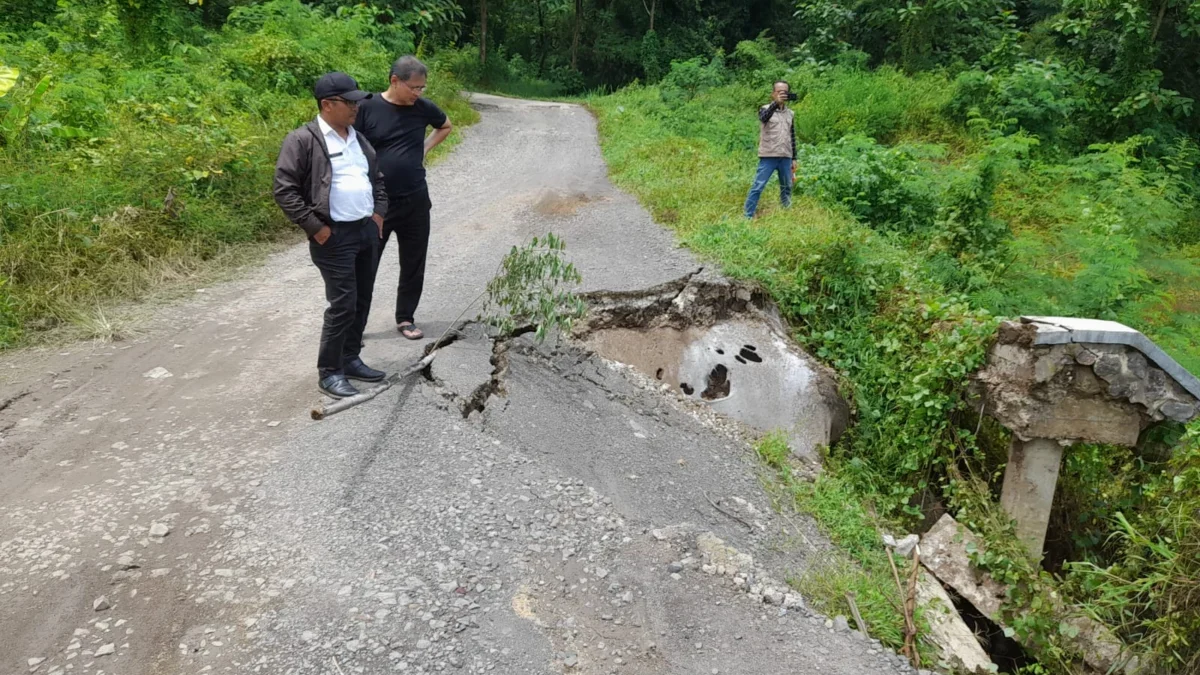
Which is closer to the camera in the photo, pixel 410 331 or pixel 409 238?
pixel 409 238

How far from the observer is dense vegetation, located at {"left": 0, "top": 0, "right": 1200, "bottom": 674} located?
5.02 meters

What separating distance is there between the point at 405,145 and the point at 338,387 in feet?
5.34

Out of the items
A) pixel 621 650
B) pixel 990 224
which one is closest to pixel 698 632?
pixel 621 650

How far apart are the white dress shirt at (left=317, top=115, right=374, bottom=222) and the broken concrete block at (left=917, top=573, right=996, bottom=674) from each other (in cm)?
381

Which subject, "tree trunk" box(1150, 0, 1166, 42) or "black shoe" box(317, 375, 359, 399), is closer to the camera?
"black shoe" box(317, 375, 359, 399)

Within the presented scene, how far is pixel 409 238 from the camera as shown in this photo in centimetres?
534

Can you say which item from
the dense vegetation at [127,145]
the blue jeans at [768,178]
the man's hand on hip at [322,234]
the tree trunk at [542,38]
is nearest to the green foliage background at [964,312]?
the blue jeans at [768,178]

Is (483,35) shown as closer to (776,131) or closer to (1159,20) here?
(1159,20)

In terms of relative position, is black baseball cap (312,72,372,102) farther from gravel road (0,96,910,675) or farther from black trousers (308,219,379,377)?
gravel road (0,96,910,675)

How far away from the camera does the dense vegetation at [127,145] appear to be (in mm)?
6090

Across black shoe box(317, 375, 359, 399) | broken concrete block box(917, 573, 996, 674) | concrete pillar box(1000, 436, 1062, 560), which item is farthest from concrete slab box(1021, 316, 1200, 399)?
black shoe box(317, 375, 359, 399)

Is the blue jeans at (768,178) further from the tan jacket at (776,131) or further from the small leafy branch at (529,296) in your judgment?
the small leafy branch at (529,296)

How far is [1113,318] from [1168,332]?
0.42 m

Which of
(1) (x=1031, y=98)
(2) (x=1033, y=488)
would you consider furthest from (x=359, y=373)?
(1) (x=1031, y=98)
